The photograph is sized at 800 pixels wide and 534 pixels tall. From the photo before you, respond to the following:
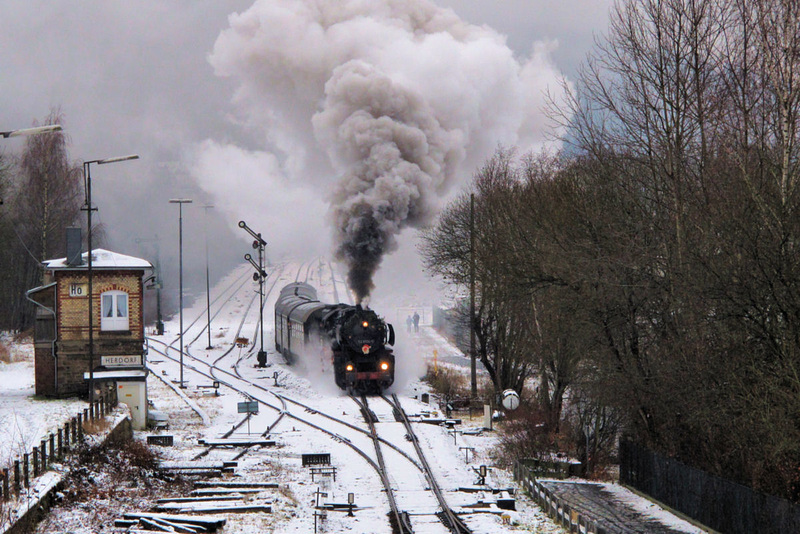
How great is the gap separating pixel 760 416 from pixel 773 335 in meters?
1.00

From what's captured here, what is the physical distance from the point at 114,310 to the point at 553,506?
13025 millimetres

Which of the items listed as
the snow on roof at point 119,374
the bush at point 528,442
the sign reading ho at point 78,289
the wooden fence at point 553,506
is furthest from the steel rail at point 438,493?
the sign reading ho at point 78,289

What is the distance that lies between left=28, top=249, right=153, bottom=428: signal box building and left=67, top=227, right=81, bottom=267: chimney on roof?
4 centimetres

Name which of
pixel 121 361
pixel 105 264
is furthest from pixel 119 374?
pixel 105 264

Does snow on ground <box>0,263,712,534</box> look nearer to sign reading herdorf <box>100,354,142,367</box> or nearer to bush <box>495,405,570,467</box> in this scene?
bush <box>495,405,570,467</box>

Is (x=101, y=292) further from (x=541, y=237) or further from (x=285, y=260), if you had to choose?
(x=285, y=260)

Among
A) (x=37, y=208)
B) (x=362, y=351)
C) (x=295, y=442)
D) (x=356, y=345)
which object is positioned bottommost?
(x=295, y=442)

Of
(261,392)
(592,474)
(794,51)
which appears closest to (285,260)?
(261,392)

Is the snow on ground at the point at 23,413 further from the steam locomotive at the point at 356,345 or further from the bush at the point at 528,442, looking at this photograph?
the bush at the point at 528,442

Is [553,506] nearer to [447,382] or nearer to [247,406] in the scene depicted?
[247,406]

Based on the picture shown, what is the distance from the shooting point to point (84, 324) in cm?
2078

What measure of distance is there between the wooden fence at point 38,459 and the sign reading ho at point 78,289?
4.39 meters

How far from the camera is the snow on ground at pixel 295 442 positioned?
38.5 ft

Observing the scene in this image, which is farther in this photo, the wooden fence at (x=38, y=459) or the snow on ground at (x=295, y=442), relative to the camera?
the snow on ground at (x=295, y=442)
